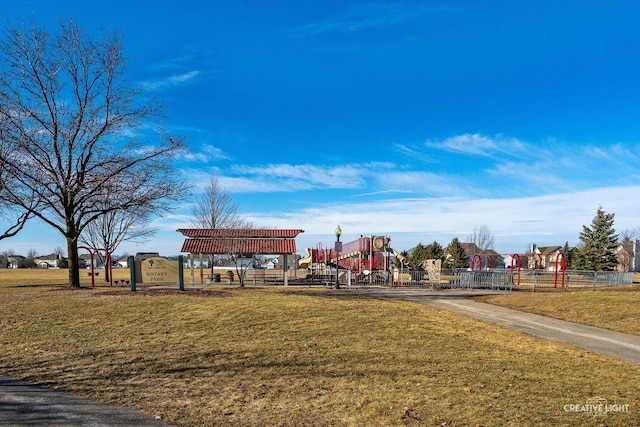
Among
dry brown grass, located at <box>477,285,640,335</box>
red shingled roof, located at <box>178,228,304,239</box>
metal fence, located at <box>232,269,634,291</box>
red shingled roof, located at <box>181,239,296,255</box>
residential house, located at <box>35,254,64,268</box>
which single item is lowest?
residential house, located at <box>35,254,64,268</box>

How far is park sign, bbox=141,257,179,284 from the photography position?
1845 cm

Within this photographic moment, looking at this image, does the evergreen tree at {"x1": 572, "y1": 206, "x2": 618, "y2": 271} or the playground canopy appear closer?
the playground canopy

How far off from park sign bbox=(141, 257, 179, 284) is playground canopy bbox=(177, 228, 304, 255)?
7.92 metres

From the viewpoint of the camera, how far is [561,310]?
14336 mm

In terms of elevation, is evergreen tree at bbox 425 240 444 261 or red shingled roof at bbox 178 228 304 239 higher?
red shingled roof at bbox 178 228 304 239

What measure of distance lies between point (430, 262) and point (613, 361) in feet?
74.9

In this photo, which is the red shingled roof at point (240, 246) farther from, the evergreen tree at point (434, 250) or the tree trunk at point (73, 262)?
the evergreen tree at point (434, 250)

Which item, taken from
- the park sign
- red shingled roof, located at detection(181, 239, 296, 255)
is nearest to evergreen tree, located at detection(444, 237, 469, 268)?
red shingled roof, located at detection(181, 239, 296, 255)

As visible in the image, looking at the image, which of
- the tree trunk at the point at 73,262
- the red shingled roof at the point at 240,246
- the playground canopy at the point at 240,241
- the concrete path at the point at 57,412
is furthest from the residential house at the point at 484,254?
the concrete path at the point at 57,412

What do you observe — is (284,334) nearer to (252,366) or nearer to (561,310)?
(252,366)

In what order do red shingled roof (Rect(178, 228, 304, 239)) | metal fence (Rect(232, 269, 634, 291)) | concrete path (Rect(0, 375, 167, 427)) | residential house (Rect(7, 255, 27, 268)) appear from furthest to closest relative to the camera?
residential house (Rect(7, 255, 27, 268)) < red shingled roof (Rect(178, 228, 304, 239)) < metal fence (Rect(232, 269, 634, 291)) < concrete path (Rect(0, 375, 167, 427))

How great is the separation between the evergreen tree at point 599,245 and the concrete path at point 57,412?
55.9m

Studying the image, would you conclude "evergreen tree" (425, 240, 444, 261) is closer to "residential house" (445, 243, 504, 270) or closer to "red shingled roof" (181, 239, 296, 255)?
"residential house" (445, 243, 504, 270)

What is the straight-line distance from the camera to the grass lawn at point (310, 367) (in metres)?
5.00
